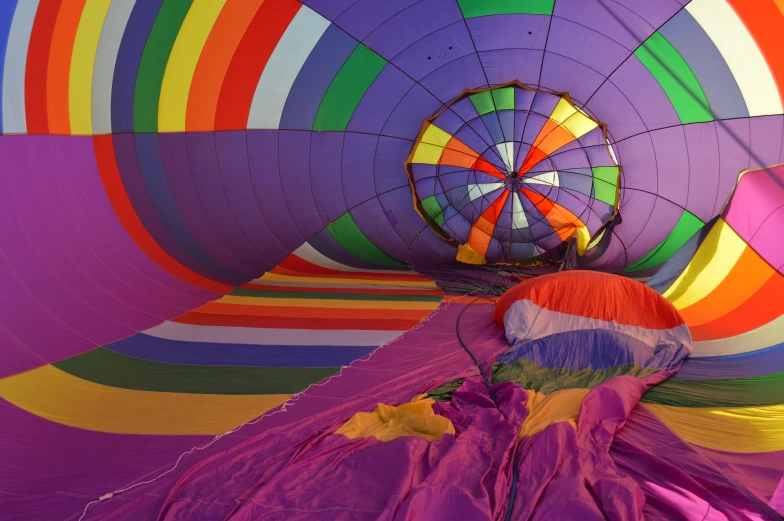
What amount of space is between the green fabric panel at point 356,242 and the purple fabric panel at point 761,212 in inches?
112

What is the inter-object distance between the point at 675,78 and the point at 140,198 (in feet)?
12.3

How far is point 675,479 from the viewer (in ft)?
6.01

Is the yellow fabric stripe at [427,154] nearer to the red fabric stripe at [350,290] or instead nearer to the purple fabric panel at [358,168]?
the purple fabric panel at [358,168]

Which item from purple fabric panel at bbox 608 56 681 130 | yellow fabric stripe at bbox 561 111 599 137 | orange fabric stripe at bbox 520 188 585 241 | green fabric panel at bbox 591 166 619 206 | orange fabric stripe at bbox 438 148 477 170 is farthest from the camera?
orange fabric stripe at bbox 520 188 585 241

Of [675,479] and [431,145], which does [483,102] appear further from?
[675,479]

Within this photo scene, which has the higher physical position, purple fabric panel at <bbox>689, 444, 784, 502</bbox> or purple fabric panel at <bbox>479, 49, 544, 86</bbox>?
purple fabric panel at <bbox>479, 49, 544, 86</bbox>

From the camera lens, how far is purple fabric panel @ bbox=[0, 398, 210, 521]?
1897 millimetres

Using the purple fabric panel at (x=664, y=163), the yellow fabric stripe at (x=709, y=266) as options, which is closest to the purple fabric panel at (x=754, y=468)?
the yellow fabric stripe at (x=709, y=266)

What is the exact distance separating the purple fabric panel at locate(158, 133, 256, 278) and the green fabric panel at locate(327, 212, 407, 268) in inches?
34.2

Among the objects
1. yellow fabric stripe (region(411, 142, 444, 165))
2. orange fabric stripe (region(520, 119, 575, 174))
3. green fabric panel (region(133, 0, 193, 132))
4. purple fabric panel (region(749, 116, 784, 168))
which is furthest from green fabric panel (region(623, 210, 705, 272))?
green fabric panel (region(133, 0, 193, 132))

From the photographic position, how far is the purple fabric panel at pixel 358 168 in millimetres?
5270

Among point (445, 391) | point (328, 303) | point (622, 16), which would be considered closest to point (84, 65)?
point (328, 303)

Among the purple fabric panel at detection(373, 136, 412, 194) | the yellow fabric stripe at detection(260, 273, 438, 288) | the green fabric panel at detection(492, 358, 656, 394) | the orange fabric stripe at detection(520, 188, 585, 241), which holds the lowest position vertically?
the green fabric panel at detection(492, 358, 656, 394)

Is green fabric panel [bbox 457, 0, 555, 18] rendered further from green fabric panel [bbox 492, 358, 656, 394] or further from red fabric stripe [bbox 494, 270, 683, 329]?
green fabric panel [bbox 492, 358, 656, 394]
